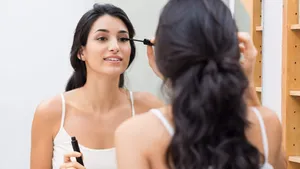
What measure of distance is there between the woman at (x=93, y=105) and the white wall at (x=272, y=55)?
40 cm

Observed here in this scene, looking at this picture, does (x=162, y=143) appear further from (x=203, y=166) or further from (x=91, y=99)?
(x=91, y=99)

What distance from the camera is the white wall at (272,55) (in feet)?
5.42

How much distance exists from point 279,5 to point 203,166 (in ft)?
3.27

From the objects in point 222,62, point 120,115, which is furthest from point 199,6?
point 120,115

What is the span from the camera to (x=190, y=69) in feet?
2.55

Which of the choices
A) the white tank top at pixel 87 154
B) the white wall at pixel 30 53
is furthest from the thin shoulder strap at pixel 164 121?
the white wall at pixel 30 53

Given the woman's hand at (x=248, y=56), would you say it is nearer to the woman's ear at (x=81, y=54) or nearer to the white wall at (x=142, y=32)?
the woman's ear at (x=81, y=54)

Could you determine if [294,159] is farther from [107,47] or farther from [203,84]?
[203,84]

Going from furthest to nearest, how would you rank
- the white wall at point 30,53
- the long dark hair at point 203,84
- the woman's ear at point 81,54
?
the white wall at point 30,53 < the woman's ear at point 81,54 < the long dark hair at point 203,84

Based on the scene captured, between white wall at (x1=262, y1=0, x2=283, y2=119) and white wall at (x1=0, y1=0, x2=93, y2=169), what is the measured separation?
107 cm

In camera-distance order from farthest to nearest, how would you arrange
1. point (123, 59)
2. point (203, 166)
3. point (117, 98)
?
point (117, 98) → point (123, 59) → point (203, 166)

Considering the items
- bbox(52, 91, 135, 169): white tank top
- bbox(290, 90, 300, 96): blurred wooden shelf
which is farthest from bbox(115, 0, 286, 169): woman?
bbox(290, 90, 300, 96): blurred wooden shelf

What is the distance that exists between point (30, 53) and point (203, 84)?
187 centimetres

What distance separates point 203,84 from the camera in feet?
2.54
